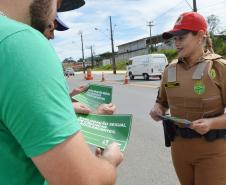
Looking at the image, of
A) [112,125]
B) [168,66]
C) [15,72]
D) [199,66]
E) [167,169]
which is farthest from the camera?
[167,169]

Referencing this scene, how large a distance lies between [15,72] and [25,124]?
15 centimetres

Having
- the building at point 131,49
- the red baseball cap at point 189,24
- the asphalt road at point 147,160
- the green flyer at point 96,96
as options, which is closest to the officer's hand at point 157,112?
the red baseball cap at point 189,24

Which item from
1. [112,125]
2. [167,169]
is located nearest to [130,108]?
[167,169]

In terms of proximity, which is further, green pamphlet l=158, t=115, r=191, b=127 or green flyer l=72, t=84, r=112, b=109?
green pamphlet l=158, t=115, r=191, b=127

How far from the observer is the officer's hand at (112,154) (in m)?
1.50

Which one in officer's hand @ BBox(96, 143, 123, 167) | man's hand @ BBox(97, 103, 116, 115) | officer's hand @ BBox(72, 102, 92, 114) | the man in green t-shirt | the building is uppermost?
the man in green t-shirt

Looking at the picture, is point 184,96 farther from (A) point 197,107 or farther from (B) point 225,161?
(B) point 225,161

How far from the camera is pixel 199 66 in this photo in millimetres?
3059

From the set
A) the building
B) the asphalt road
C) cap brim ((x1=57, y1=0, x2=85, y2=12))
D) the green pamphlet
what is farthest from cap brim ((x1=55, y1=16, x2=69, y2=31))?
the building

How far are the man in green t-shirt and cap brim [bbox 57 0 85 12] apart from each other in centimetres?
59

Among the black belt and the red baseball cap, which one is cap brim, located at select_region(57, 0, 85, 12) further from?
the black belt

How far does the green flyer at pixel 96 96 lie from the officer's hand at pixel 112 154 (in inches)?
23.4

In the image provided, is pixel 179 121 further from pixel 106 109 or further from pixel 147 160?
pixel 147 160

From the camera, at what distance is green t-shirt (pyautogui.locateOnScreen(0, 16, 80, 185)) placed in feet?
3.78
